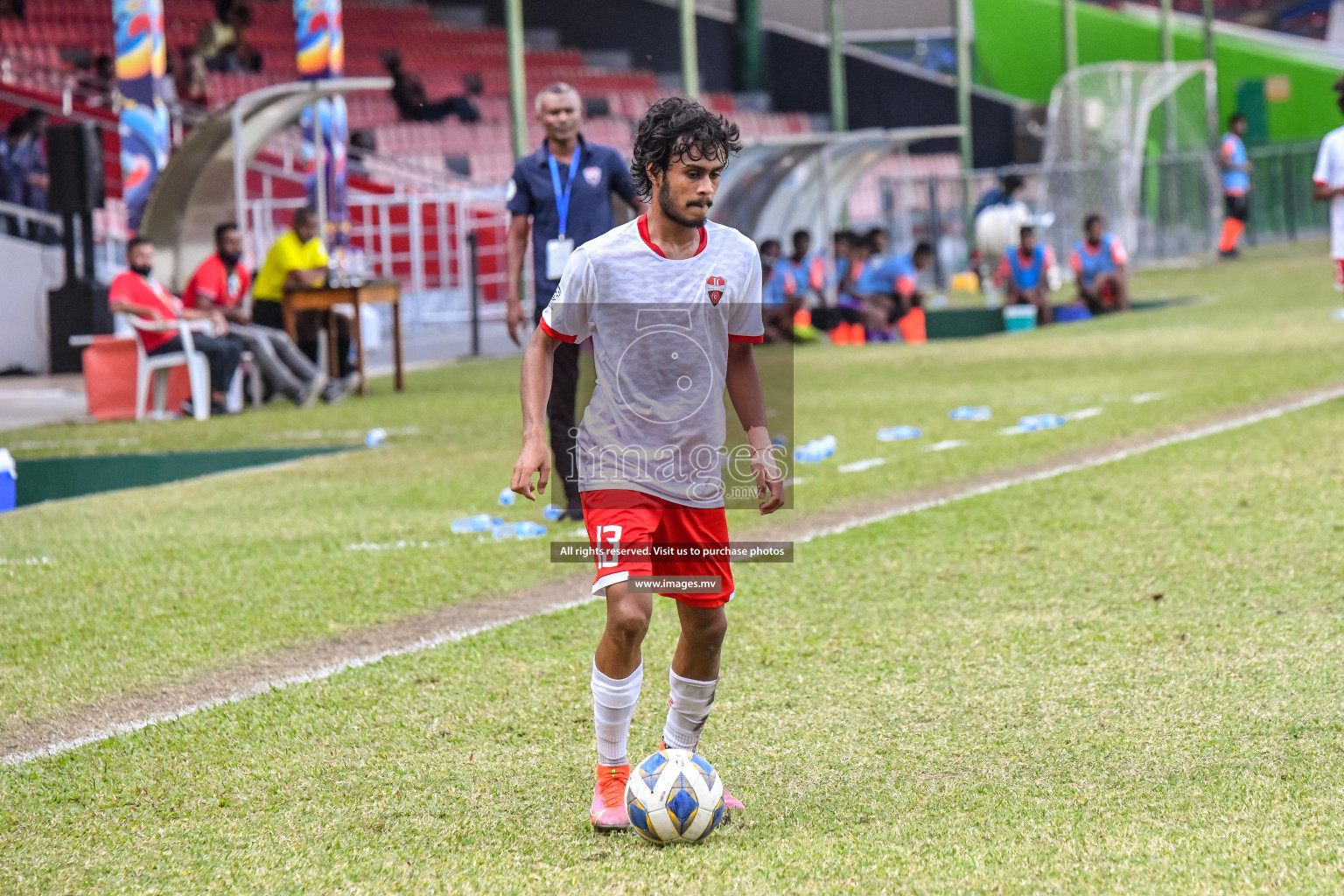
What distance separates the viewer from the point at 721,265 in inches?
170

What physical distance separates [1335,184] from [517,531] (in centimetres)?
664

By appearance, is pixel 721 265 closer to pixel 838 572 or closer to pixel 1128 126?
pixel 838 572

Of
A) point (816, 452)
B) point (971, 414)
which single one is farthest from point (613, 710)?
point (971, 414)

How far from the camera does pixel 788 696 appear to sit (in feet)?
17.7

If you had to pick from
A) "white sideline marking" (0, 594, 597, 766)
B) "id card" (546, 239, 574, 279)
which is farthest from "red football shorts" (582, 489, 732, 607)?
"id card" (546, 239, 574, 279)

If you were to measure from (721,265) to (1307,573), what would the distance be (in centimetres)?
350

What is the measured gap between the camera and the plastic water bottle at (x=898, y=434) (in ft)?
39.2

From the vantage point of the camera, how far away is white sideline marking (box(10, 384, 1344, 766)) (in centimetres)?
521

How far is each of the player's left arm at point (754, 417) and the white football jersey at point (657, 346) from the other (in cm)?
9

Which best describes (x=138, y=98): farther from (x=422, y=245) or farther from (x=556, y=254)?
(x=556, y=254)

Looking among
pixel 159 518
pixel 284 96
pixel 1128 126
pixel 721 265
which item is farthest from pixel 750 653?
pixel 1128 126

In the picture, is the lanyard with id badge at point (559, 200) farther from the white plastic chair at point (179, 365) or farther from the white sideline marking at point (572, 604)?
the white plastic chair at point (179, 365)

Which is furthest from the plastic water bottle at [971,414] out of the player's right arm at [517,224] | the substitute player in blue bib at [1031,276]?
the substitute player in blue bib at [1031,276]

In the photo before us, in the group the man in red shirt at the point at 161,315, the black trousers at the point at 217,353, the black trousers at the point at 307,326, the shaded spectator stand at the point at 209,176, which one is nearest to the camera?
the man in red shirt at the point at 161,315
